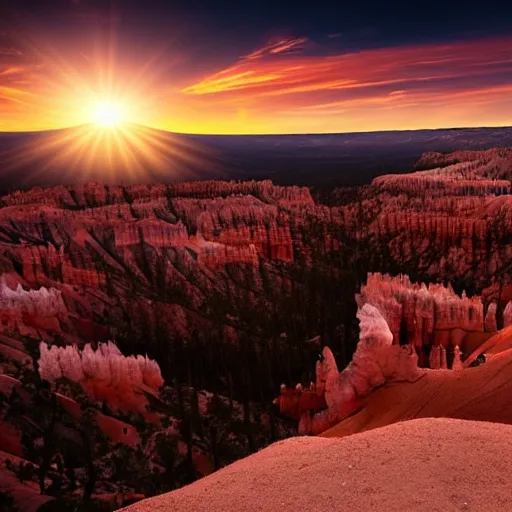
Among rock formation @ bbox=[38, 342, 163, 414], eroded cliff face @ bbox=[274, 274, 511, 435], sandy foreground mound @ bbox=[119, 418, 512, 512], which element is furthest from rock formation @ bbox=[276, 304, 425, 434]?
sandy foreground mound @ bbox=[119, 418, 512, 512]

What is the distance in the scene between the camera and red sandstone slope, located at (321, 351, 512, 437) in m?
10.7

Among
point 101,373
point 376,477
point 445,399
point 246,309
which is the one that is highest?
point 376,477

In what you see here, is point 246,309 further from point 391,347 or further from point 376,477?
point 376,477

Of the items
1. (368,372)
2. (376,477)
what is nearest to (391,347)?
(368,372)

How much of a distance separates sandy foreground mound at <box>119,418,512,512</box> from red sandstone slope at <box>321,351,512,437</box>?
3.40 metres

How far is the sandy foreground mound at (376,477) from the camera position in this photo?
545 centimetres

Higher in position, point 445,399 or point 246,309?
point 445,399

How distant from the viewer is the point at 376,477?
5.98 m

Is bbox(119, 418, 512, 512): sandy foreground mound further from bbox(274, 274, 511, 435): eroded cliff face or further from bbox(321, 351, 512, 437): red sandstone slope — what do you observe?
bbox(274, 274, 511, 435): eroded cliff face

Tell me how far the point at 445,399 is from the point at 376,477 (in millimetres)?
7236

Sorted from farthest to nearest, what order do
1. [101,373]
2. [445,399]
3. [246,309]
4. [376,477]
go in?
[246,309] < [101,373] < [445,399] < [376,477]

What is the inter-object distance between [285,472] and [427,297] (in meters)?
22.5

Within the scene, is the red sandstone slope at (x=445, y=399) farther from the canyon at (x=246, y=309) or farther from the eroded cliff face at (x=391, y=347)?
the eroded cliff face at (x=391, y=347)

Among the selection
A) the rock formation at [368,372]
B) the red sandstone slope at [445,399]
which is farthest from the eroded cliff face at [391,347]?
the red sandstone slope at [445,399]
